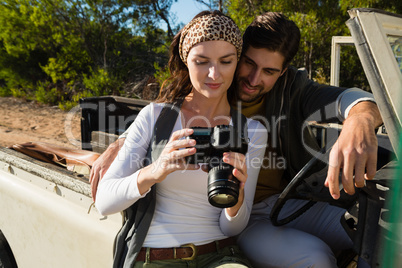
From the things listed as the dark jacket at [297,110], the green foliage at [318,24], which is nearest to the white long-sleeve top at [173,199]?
the dark jacket at [297,110]

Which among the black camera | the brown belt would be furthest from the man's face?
the brown belt

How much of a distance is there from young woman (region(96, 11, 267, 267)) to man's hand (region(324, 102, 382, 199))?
1.15 ft

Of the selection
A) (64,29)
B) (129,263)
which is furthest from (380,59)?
(64,29)

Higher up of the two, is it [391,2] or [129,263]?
A: [391,2]

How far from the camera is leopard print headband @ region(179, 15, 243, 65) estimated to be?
1794 millimetres

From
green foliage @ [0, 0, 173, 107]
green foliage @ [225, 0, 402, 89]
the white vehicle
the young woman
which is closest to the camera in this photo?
the white vehicle

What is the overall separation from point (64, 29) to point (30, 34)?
4.29ft

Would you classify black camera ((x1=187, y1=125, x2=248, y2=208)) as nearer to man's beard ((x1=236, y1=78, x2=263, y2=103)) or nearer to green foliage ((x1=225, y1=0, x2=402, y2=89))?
man's beard ((x1=236, y1=78, x2=263, y2=103))

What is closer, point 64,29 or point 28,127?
point 28,127

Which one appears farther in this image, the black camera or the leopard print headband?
the leopard print headband

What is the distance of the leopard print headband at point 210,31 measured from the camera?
5.89 ft

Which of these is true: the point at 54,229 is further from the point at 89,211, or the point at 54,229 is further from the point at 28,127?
the point at 28,127

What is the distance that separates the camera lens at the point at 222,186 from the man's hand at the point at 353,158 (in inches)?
13.4

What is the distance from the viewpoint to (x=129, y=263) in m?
1.64
